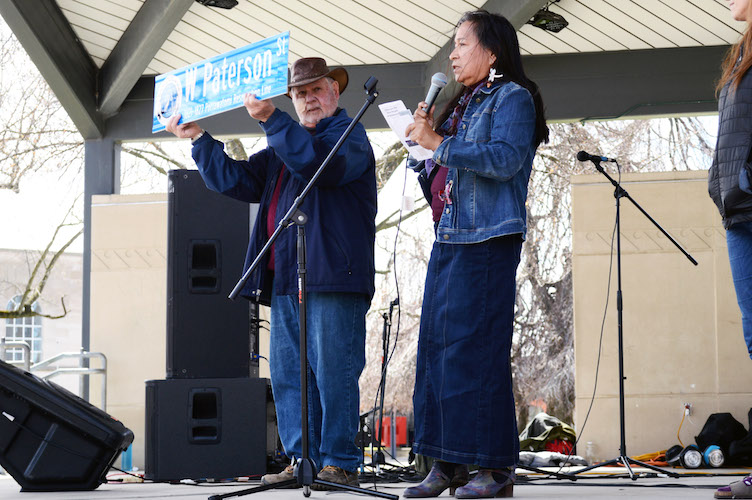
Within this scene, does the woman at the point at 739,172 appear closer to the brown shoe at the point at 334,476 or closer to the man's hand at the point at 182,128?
the brown shoe at the point at 334,476

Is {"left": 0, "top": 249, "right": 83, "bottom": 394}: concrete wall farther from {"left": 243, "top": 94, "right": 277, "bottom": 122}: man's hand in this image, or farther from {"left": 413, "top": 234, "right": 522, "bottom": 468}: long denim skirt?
{"left": 413, "top": 234, "right": 522, "bottom": 468}: long denim skirt

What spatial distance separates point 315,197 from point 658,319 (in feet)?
13.9

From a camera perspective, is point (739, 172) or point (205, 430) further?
point (205, 430)

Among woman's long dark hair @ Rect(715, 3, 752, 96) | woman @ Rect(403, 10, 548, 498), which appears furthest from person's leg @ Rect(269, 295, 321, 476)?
woman's long dark hair @ Rect(715, 3, 752, 96)

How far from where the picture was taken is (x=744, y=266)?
2740mm

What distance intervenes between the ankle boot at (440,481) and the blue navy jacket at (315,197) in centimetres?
68

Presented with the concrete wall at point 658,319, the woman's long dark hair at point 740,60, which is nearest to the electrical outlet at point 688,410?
→ the concrete wall at point 658,319

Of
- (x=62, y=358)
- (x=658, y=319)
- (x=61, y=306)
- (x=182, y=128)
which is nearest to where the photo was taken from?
(x=182, y=128)

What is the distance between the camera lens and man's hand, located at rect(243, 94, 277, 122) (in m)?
2.91

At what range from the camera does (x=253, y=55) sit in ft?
9.65

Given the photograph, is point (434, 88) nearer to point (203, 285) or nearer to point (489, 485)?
point (489, 485)

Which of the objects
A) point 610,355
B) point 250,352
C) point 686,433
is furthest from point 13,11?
point 686,433

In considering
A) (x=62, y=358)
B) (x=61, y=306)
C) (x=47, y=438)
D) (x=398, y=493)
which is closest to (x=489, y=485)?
(x=398, y=493)

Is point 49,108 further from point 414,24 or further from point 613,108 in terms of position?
point 613,108
